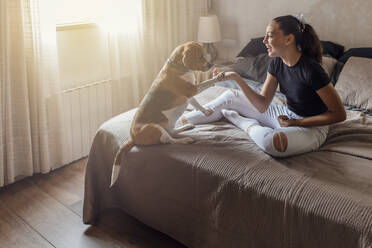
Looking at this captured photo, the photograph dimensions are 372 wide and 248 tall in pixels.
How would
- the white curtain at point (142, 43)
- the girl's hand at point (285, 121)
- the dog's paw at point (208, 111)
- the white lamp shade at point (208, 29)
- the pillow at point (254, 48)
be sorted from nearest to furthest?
the girl's hand at point (285, 121)
the dog's paw at point (208, 111)
the white curtain at point (142, 43)
the pillow at point (254, 48)
the white lamp shade at point (208, 29)

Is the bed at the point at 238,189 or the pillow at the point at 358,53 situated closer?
the bed at the point at 238,189

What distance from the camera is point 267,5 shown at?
→ 3.21 m

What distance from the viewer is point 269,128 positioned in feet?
6.06

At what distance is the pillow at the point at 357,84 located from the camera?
2.32 m

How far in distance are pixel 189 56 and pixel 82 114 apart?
53.1 inches

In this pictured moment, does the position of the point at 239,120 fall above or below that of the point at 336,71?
below

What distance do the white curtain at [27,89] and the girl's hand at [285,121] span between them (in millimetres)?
1455

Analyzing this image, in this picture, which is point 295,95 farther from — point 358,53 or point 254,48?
point 254,48

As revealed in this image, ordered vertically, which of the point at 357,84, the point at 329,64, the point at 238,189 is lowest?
the point at 238,189

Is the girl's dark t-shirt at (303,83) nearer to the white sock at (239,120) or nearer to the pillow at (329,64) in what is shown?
the white sock at (239,120)

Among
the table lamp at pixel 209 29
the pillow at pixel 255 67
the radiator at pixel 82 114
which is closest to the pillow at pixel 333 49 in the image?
the pillow at pixel 255 67

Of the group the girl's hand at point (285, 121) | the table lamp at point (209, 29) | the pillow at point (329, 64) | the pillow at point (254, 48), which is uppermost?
the table lamp at point (209, 29)

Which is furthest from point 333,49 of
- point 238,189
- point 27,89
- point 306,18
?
point 27,89

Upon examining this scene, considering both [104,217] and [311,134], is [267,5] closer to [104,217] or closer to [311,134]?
[311,134]
